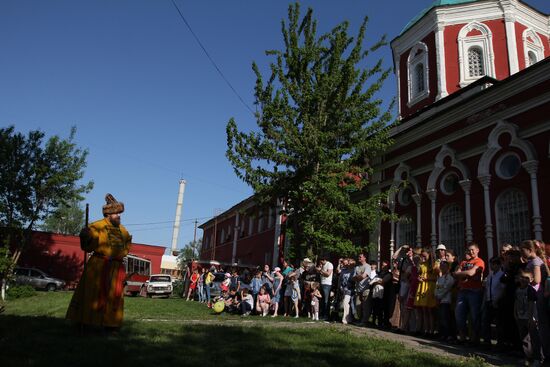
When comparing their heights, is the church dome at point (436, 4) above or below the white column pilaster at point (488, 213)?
above

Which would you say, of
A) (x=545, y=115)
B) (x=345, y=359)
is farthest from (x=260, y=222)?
(x=345, y=359)

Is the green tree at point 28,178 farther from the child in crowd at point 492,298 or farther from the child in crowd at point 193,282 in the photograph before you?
the child in crowd at point 492,298

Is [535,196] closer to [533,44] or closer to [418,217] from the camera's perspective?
[418,217]

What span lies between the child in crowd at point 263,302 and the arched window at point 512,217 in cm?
700

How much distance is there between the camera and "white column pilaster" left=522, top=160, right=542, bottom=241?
464 inches

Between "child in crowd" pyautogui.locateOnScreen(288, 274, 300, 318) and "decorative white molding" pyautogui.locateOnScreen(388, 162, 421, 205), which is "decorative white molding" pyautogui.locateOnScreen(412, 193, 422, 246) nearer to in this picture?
"decorative white molding" pyautogui.locateOnScreen(388, 162, 421, 205)

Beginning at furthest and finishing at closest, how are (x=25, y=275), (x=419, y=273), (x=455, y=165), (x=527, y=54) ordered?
(x=25, y=275), (x=527, y=54), (x=455, y=165), (x=419, y=273)

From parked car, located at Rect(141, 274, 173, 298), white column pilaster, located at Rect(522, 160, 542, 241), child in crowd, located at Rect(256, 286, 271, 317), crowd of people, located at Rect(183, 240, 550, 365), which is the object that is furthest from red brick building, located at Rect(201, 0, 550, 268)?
parked car, located at Rect(141, 274, 173, 298)

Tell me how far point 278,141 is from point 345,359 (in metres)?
11.0

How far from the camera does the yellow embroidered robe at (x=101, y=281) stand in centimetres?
615

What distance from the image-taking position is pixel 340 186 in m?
15.7

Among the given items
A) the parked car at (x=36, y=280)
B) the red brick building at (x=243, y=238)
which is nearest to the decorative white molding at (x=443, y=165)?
the red brick building at (x=243, y=238)

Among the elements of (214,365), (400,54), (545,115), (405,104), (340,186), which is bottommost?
(214,365)

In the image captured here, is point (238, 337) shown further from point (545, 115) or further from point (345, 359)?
point (545, 115)
